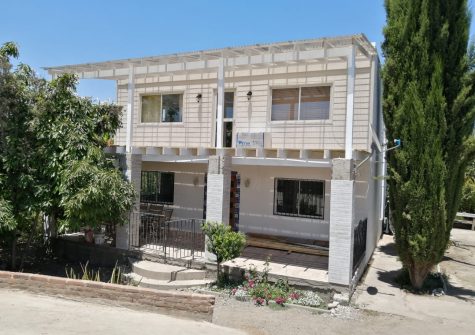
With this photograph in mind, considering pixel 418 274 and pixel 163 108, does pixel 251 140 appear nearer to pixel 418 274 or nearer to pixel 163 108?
pixel 163 108

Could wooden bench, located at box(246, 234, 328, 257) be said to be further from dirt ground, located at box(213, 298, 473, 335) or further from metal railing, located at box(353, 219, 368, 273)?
dirt ground, located at box(213, 298, 473, 335)

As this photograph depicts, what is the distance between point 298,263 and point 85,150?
21.4 feet

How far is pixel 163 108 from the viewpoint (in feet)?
50.7

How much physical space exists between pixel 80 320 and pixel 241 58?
835cm

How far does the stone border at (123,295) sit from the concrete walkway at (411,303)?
4006 millimetres

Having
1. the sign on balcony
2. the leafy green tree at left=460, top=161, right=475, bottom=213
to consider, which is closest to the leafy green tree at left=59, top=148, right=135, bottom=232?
the sign on balcony

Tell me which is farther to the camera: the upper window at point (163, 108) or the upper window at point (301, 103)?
the upper window at point (163, 108)

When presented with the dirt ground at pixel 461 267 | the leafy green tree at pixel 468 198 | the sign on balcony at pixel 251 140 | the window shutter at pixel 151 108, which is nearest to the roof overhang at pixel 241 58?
the window shutter at pixel 151 108

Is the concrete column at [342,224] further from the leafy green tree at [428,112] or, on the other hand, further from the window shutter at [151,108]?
the window shutter at [151,108]

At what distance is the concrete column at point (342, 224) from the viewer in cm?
929

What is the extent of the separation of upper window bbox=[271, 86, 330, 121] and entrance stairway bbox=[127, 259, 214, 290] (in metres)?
5.72

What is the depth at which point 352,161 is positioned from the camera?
941 cm

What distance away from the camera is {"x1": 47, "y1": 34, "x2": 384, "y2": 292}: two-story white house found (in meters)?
10.2

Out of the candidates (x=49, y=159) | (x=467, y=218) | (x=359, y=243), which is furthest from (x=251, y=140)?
(x=467, y=218)
